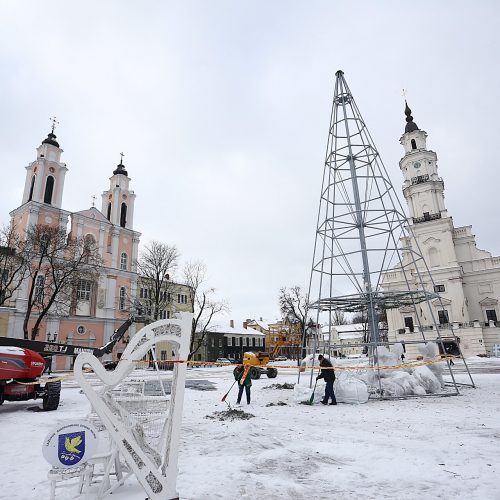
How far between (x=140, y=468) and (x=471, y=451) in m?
5.46

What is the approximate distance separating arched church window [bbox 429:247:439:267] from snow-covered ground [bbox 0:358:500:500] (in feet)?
136

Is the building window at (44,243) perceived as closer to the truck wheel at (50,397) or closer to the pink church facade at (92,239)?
the pink church facade at (92,239)

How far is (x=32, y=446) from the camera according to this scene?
6953mm

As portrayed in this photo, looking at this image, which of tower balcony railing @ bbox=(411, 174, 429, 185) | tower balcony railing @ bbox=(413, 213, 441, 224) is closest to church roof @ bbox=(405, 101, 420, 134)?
tower balcony railing @ bbox=(411, 174, 429, 185)

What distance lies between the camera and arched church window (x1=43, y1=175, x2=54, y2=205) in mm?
39500

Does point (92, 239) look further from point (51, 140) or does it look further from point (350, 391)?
point (350, 391)

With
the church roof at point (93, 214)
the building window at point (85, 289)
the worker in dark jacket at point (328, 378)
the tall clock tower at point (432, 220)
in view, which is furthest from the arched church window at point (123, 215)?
the worker in dark jacket at point (328, 378)

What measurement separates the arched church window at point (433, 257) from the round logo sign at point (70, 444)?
168ft

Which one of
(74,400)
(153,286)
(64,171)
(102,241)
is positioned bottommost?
(74,400)

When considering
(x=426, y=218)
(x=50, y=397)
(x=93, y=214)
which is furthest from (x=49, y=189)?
(x=426, y=218)

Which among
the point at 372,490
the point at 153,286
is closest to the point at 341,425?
the point at 372,490

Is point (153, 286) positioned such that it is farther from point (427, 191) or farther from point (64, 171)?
point (427, 191)

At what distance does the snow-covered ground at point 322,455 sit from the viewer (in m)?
4.49

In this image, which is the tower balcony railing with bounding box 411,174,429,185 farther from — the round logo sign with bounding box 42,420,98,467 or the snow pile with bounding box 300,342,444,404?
the round logo sign with bounding box 42,420,98,467
